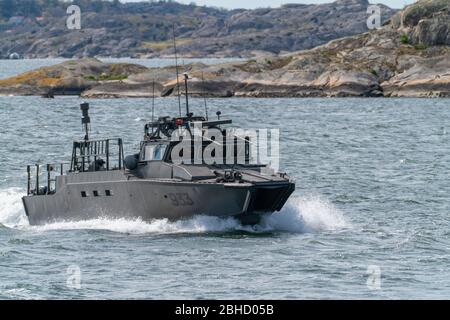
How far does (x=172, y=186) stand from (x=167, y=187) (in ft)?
0.65

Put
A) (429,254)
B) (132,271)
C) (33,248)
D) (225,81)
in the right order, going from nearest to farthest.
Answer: (132,271), (429,254), (33,248), (225,81)

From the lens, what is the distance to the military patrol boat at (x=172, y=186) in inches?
1293

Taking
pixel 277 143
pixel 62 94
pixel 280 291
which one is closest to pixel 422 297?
pixel 280 291

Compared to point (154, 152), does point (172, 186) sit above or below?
below

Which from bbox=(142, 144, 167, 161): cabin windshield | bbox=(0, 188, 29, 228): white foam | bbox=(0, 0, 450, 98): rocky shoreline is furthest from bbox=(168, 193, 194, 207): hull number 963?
bbox=(0, 0, 450, 98): rocky shoreline

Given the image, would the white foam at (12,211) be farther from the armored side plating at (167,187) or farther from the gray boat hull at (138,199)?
the armored side plating at (167,187)

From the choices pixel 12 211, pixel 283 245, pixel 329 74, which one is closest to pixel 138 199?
pixel 283 245

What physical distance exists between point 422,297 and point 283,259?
17.3ft

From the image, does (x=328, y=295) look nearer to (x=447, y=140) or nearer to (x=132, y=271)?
(x=132, y=271)

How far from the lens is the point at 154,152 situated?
114 feet

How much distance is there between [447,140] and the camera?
228 ft

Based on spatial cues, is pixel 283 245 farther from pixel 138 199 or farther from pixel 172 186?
pixel 138 199

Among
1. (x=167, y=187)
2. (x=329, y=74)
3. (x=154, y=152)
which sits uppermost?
(x=329, y=74)

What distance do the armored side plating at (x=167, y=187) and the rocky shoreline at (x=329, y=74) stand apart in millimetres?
80562
